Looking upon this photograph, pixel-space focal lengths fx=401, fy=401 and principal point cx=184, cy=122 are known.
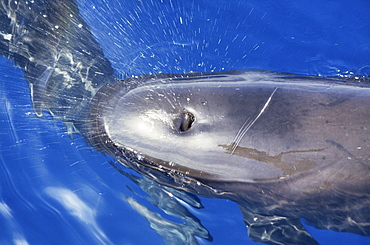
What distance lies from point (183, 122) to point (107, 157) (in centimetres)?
105

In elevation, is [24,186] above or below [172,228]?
below

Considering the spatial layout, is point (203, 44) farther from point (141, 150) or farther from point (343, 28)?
point (141, 150)

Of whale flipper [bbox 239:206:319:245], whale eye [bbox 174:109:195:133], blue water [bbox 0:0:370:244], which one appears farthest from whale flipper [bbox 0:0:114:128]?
whale flipper [bbox 239:206:319:245]

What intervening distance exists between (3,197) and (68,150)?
3.55 ft

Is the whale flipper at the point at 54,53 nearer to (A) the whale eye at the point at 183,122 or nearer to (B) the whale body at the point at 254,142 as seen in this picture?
(B) the whale body at the point at 254,142

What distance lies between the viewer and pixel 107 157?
3.98 meters

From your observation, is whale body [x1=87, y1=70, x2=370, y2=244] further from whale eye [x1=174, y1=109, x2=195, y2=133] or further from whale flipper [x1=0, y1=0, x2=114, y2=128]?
whale flipper [x1=0, y1=0, x2=114, y2=128]

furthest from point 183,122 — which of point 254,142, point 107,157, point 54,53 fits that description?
point 54,53

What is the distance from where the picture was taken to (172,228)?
171 inches

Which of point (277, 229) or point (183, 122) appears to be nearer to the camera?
point (183, 122)

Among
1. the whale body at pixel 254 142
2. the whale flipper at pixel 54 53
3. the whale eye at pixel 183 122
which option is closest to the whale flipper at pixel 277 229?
the whale body at pixel 254 142

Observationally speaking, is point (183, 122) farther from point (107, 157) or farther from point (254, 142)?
point (107, 157)

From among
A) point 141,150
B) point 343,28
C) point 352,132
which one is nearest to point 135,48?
point 141,150

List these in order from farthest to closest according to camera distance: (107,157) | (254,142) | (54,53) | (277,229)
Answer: (54,53) → (107,157) → (277,229) → (254,142)
